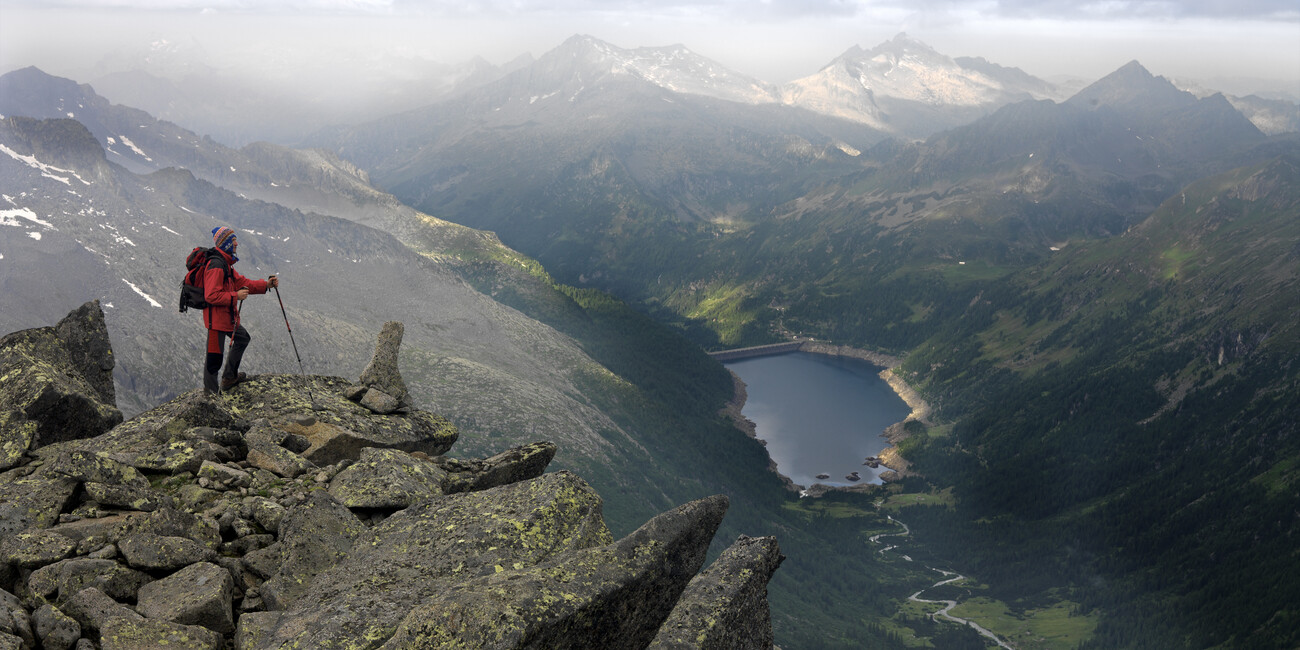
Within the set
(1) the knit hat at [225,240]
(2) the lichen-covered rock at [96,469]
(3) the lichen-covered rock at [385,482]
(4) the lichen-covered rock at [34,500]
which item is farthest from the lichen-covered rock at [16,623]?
(1) the knit hat at [225,240]

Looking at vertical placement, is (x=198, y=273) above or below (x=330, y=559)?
above

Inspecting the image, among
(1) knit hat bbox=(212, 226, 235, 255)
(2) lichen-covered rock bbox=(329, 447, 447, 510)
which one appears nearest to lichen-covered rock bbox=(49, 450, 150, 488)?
(2) lichen-covered rock bbox=(329, 447, 447, 510)

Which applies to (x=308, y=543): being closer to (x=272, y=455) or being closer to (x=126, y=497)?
(x=126, y=497)

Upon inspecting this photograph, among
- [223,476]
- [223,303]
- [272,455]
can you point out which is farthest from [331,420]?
[223,476]

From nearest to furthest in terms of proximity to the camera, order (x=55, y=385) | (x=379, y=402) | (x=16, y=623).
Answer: (x=16, y=623)
(x=55, y=385)
(x=379, y=402)

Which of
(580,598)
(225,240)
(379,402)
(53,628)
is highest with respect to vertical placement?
(225,240)

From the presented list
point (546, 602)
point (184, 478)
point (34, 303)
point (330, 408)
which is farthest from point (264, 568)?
point (34, 303)

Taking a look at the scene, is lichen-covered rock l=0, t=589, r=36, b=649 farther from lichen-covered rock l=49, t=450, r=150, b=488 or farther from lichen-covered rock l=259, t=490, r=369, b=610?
lichen-covered rock l=49, t=450, r=150, b=488
